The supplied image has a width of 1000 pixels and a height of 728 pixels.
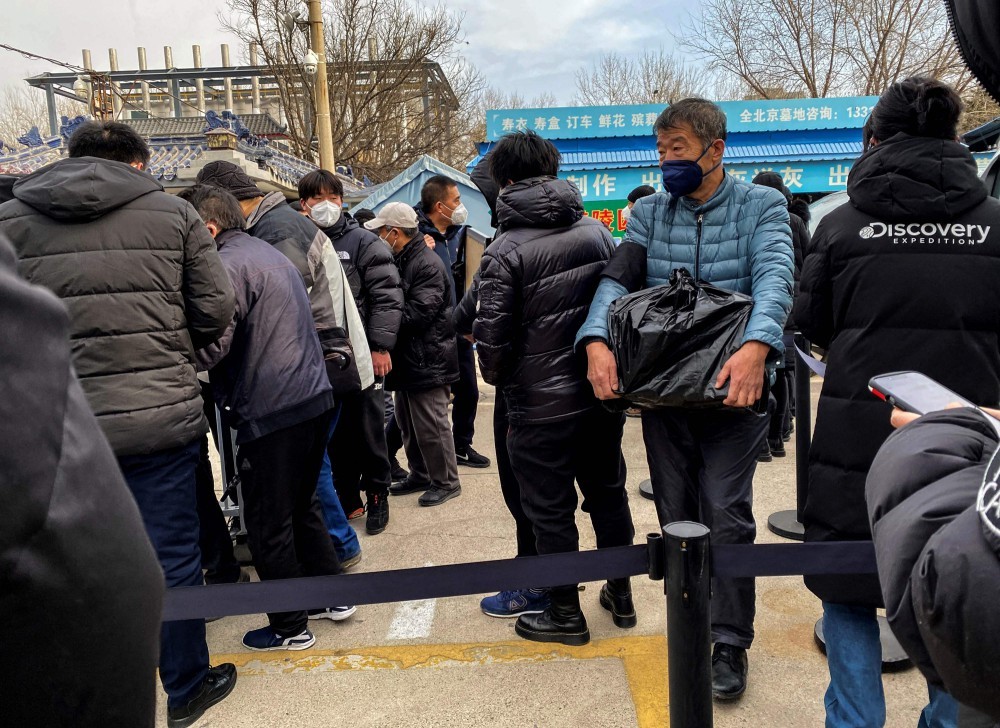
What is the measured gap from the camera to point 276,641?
3.31 m

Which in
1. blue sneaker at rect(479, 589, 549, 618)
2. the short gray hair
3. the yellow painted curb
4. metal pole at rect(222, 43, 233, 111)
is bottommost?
the yellow painted curb

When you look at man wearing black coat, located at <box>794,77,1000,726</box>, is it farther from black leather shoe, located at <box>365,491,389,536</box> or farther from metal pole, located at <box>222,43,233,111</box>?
metal pole, located at <box>222,43,233,111</box>

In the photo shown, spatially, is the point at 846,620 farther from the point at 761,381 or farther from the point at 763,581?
the point at 763,581

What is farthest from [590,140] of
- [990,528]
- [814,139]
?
[990,528]

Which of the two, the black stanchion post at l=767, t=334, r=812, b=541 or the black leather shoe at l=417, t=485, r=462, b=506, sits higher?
the black stanchion post at l=767, t=334, r=812, b=541

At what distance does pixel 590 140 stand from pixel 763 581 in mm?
8463

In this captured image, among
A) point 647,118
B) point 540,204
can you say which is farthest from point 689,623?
point 647,118

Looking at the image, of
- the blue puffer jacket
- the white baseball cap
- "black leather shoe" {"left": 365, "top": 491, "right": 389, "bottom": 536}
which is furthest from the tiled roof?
the blue puffer jacket

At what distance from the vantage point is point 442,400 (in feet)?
16.2

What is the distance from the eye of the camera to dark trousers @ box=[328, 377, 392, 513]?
443cm

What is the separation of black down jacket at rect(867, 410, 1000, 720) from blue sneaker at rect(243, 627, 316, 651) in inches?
110

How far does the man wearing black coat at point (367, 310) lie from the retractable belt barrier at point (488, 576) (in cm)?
240

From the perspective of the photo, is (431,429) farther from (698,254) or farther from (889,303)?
(889,303)

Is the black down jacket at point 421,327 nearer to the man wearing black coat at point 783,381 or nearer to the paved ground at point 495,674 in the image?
the paved ground at point 495,674
